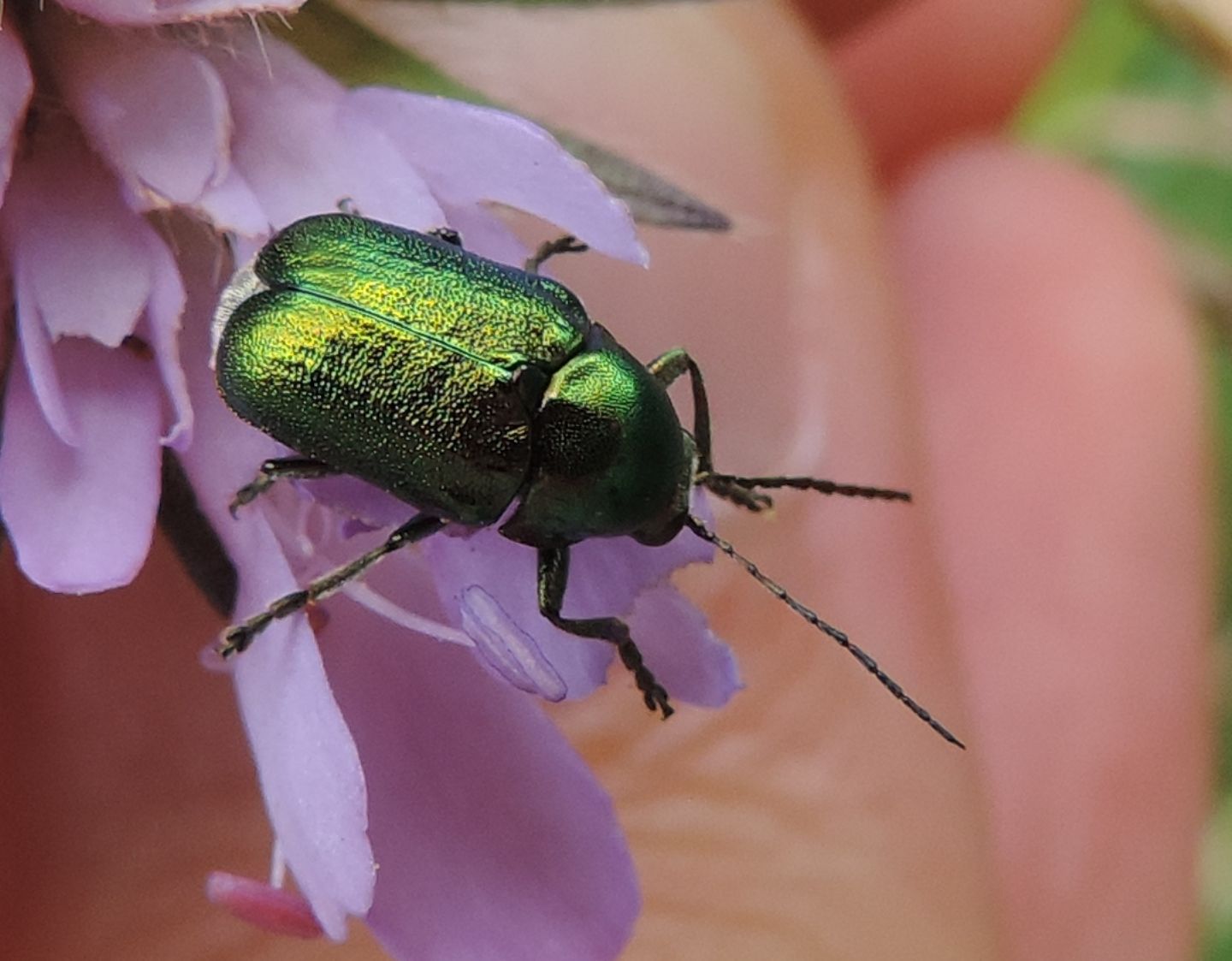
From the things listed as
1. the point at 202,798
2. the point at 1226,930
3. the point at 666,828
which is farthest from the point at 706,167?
the point at 1226,930

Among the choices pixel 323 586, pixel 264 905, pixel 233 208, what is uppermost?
pixel 233 208

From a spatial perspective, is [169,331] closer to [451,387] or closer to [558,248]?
[451,387]

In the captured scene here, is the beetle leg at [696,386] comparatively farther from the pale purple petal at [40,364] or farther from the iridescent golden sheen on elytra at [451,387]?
the pale purple petal at [40,364]

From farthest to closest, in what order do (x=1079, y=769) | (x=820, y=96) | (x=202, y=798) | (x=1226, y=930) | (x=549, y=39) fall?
(x=1226, y=930) → (x=1079, y=769) → (x=820, y=96) → (x=549, y=39) → (x=202, y=798)

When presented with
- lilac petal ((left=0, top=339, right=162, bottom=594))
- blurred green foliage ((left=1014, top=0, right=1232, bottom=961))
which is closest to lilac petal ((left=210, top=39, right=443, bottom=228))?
lilac petal ((left=0, top=339, right=162, bottom=594))

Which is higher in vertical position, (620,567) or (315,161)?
(315,161)

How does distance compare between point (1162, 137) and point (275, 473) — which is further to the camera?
point (1162, 137)

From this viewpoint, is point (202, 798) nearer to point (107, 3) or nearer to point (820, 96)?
point (107, 3)

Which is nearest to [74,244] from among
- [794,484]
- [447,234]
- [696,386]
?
[447,234]
